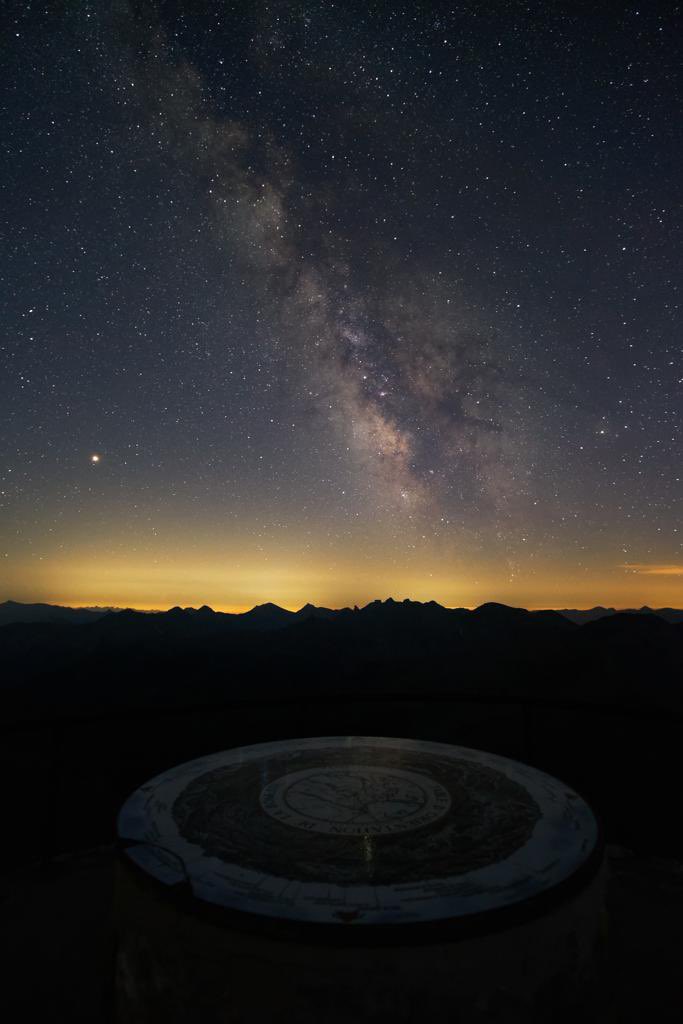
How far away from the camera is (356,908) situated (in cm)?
254

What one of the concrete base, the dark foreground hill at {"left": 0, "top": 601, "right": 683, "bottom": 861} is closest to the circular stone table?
the concrete base

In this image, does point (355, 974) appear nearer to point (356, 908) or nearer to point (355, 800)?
point (356, 908)

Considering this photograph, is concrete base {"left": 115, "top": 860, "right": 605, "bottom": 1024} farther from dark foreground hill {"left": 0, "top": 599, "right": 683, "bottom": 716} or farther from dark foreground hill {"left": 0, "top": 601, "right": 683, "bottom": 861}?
dark foreground hill {"left": 0, "top": 599, "right": 683, "bottom": 716}

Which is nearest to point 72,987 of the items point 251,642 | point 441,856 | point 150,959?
point 150,959

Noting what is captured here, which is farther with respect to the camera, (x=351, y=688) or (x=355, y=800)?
(x=351, y=688)

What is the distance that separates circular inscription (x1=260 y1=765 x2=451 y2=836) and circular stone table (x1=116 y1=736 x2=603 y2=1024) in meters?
0.02

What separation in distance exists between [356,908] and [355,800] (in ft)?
4.91

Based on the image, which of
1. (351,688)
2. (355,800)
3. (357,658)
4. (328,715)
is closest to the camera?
(355,800)

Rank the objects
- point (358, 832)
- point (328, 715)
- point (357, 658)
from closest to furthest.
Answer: point (358, 832) < point (357, 658) < point (328, 715)

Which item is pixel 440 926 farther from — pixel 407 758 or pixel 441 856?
pixel 407 758

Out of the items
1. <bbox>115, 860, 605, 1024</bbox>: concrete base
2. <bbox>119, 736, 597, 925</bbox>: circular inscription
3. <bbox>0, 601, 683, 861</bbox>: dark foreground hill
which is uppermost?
<bbox>119, 736, 597, 925</bbox>: circular inscription

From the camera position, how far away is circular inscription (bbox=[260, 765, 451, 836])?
143 inches

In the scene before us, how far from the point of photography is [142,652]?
408ft

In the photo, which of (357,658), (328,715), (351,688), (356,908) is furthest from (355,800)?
(328,715)
